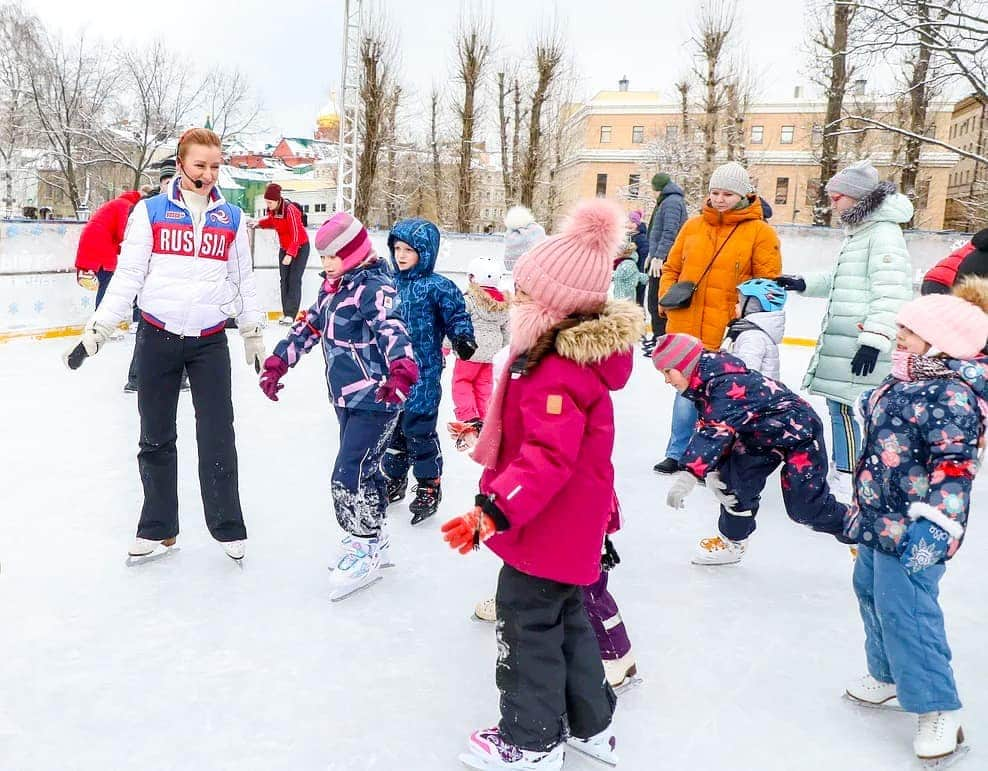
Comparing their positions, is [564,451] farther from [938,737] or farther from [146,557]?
[146,557]

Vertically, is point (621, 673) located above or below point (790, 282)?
below

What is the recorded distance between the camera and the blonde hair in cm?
285

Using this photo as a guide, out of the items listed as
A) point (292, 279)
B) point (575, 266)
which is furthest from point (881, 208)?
point (292, 279)

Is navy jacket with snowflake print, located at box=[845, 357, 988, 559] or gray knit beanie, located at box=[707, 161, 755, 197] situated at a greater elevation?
gray knit beanie, located at box=[707, 161, 755, 197]

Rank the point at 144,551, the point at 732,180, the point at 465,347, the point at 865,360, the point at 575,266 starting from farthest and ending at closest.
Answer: the point at 732,180
the point at 465,347
the point at 865,360
the point at 144,551
the point at 575,266

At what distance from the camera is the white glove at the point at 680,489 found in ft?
8.52

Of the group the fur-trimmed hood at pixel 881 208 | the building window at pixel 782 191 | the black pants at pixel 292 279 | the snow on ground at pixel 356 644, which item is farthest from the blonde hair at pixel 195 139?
the building window at pixel 782 191

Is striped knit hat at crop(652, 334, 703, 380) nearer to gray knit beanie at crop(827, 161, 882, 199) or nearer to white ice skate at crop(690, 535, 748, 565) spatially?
white ice skate at crop(690, 535, 748, 565)

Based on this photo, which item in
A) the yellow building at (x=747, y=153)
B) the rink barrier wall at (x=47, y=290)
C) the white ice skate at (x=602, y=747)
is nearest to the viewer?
the white ice skate at (x=602, y=747)

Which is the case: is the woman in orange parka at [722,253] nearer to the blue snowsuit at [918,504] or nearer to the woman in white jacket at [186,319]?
the blue snowsuit at [918,504]

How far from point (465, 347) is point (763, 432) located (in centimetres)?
131

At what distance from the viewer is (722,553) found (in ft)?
10.8

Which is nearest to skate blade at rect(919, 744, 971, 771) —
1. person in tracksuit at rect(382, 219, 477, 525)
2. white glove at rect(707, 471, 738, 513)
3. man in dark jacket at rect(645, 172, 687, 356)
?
white glove at rect(707, 471, 738, 513)

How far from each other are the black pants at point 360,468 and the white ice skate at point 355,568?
2.1 inches
